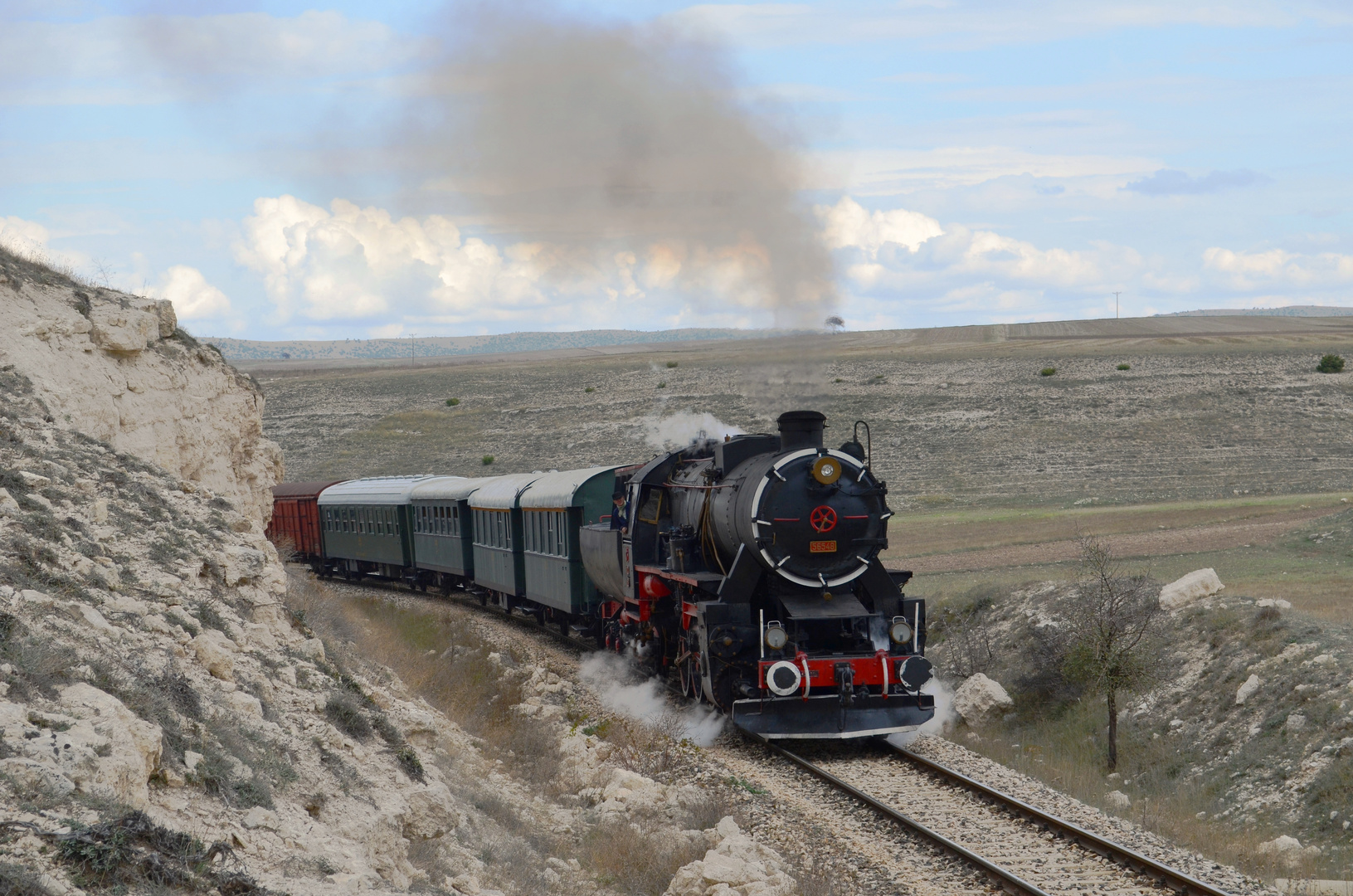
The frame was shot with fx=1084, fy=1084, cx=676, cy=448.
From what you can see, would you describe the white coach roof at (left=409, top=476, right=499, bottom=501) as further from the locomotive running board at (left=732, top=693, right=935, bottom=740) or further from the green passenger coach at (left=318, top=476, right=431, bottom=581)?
the locomotive running board at (left=732, top=693, right=935, bottom=740)

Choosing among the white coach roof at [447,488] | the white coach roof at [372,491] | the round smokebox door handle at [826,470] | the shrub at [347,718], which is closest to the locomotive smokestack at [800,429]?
the round smokebox door handle at [826,470]

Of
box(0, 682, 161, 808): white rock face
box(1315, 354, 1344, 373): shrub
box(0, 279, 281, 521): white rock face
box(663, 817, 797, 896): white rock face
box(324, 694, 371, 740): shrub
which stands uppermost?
box(0, 279, 281, 521): white rock face

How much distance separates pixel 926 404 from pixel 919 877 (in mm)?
49923

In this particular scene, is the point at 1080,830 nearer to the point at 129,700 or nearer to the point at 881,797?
the point at 881,797

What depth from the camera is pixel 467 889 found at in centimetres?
731

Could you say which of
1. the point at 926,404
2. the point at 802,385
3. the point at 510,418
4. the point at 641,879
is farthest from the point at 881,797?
the point at 510,418

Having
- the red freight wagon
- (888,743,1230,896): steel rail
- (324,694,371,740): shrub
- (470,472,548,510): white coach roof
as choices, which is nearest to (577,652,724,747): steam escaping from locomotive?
(888,743,1230,896): steel rail

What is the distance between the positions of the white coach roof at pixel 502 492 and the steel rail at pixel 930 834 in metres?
11.0

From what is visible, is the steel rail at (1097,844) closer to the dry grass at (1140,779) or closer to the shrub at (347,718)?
the dry grass at (1140,779)

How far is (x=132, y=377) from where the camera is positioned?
50.5ft

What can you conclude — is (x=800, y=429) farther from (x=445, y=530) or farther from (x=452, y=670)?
(x=445, y=530)

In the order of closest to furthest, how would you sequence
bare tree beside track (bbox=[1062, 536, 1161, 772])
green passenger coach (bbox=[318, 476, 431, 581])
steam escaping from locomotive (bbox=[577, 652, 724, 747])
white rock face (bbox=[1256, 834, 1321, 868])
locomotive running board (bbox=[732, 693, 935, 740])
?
white rock face (bbox=[1256, 834, 1321, 868]), locomotive running board (bbox=[732, 693, 935, 740]), steam escaping from locomotive (bbox=[577, 652, 724, 747]), bare tree beside track (bbox=[1062, 536, 1161, 772]), green passenger coach (bbox=[318, 476, 431, 581])

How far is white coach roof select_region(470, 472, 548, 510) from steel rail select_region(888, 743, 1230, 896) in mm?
12698

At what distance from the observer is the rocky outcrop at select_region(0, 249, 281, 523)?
14.1 m
